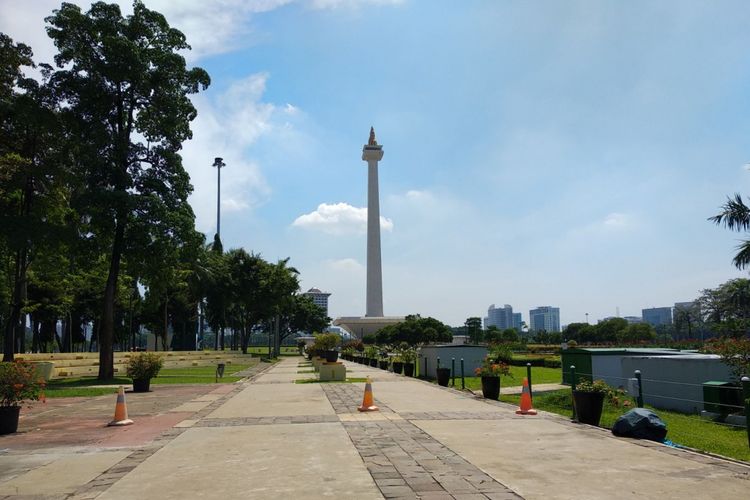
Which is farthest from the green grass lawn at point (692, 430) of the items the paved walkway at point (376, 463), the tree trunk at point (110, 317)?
the tree trunk at point (110, 317)

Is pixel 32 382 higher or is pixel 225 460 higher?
pixel 32 382

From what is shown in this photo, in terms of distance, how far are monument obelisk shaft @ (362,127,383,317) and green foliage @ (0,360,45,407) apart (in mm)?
78496

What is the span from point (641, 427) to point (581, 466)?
8.83 ft

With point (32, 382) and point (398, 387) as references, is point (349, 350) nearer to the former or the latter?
point (398, 387)

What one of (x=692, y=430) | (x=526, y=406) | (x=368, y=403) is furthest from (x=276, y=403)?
(x=692, y=430)

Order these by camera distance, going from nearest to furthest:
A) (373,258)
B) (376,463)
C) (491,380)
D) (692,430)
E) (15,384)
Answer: (376,463) → (15,384) → (692,430) → (491,380) → (373,258)

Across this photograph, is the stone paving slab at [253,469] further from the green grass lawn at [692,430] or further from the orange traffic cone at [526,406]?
the green grass lawn at [692,430]

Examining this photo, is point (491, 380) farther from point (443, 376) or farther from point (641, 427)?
point (641, 427)

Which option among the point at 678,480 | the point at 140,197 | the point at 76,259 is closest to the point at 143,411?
the point at 678,480

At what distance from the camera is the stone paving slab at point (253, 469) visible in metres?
6.45

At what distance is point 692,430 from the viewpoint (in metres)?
11.6

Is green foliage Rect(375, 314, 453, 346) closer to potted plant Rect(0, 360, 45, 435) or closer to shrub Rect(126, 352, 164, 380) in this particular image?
shrub Rect(126, 352, 164, 380)

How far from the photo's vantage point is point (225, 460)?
27.2ft

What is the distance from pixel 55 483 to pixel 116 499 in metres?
1.42
